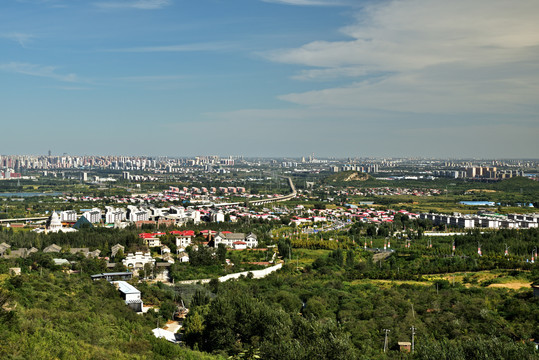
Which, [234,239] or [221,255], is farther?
[234,239]

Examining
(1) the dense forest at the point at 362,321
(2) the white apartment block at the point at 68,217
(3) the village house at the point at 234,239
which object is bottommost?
(2) the white apartment block at the point at 68,217

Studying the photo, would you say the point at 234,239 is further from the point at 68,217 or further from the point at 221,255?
the point at 68,217

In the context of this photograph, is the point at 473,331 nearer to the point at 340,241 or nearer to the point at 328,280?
the point at 328,280

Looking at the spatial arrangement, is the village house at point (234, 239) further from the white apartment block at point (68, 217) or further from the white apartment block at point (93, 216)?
the white apartment block at point (68, 217)

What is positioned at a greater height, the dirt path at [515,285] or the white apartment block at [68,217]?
the dirt path at [515,285]

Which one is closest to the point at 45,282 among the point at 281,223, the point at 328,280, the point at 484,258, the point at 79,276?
the point at 79,276

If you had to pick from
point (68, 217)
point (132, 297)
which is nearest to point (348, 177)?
point (68, 217)

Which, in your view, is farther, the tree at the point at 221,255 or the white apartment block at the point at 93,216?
the white apartment block at the point at 93,216

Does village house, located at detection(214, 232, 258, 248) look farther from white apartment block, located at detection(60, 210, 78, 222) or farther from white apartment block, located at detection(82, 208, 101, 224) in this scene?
white apartment block, located at detection(60, 210, 78, 222)

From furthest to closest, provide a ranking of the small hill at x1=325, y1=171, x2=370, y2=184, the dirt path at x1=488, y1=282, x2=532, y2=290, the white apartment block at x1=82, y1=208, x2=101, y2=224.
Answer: the small hill at x1=325, y1=171, x2=370, y2=184 < the white apartment block at x1=82, y1=208, x2=101, y2=224 < the dirt path at x1=488, y1=282, x2=532, y2=290

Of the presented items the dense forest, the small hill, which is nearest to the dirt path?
the dense forest

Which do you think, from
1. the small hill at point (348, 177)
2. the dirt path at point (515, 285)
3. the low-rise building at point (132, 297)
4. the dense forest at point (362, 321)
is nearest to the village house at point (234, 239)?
the dense forest at point (362, 321)
